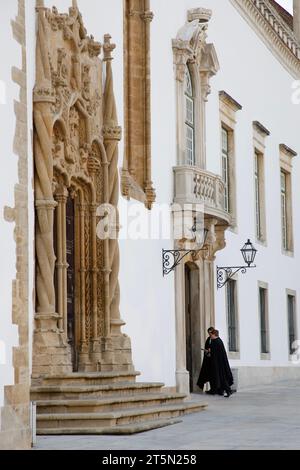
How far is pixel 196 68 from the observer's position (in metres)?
24.6

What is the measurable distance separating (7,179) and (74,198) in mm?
5143

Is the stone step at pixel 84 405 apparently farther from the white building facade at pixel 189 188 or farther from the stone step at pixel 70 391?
the white building facade at pixel 189 188

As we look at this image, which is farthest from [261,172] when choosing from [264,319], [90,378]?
[90,378]

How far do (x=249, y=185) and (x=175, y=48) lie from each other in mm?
7050

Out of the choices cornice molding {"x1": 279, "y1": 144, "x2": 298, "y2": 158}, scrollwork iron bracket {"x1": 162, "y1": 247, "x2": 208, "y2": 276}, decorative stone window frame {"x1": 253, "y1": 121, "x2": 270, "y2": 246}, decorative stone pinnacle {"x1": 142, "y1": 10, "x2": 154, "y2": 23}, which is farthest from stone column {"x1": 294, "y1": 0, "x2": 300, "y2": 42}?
scrollwork iron bracket {"x1": 162, "y1": 247, "x2": 208, "y2": 276}

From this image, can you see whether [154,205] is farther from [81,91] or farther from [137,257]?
[81,91]

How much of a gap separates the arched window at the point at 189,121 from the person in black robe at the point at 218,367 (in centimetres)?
361

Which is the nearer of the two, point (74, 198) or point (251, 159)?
point (74, 198)

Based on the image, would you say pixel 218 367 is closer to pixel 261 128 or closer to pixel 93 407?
pixel 93 407

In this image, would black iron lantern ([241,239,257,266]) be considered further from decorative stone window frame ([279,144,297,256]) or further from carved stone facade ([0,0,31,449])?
carved stone facade ([0,0,31,449])

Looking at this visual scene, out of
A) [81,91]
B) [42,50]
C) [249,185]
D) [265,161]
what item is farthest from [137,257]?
[265,161]

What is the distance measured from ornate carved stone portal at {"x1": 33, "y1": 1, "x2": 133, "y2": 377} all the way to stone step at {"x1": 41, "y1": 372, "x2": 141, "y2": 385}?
5.4 inches

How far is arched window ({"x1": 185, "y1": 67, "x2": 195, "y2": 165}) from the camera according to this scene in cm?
2438

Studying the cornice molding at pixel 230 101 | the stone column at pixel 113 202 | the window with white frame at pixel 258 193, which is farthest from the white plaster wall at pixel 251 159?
the stone column at pixel 113 202
